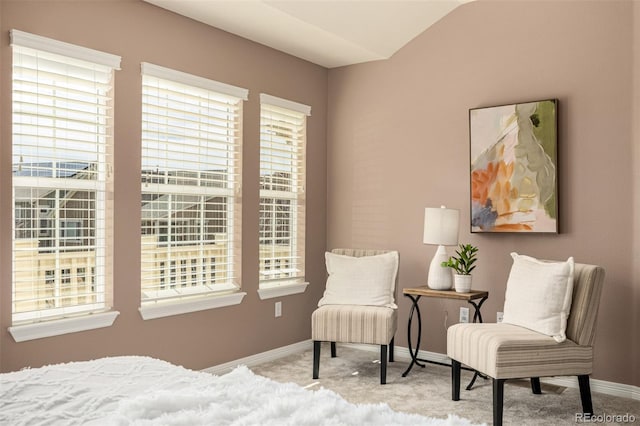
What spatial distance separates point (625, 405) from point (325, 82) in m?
3.51

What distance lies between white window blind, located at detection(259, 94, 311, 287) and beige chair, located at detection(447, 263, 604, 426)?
1.81 meters

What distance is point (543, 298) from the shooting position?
3.26 m

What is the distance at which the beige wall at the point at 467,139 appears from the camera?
12.3ft

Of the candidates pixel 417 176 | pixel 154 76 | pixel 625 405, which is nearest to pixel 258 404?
pixel 154 76

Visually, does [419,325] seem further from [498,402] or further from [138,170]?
[138,170]

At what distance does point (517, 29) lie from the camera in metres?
4.15

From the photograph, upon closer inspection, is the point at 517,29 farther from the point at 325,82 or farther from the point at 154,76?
the point at 154,76

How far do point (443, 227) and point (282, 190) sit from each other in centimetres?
146

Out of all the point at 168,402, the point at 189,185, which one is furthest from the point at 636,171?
the point at 168,402

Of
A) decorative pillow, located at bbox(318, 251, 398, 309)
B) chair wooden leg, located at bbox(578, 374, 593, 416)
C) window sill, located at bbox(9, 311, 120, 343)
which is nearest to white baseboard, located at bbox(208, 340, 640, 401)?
chair wooden leg, located at bbox(578, 374, 593, 416)

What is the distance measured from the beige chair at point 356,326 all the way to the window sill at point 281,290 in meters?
0.60

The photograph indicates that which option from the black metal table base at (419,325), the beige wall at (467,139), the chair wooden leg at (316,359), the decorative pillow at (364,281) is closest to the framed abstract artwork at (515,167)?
the beige wall at (467,139)

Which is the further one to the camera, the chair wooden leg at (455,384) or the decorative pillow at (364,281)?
the decorative pillow at (364,281)

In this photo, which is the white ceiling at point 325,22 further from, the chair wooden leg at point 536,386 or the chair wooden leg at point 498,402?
the chair wooden leg at point 536,386
